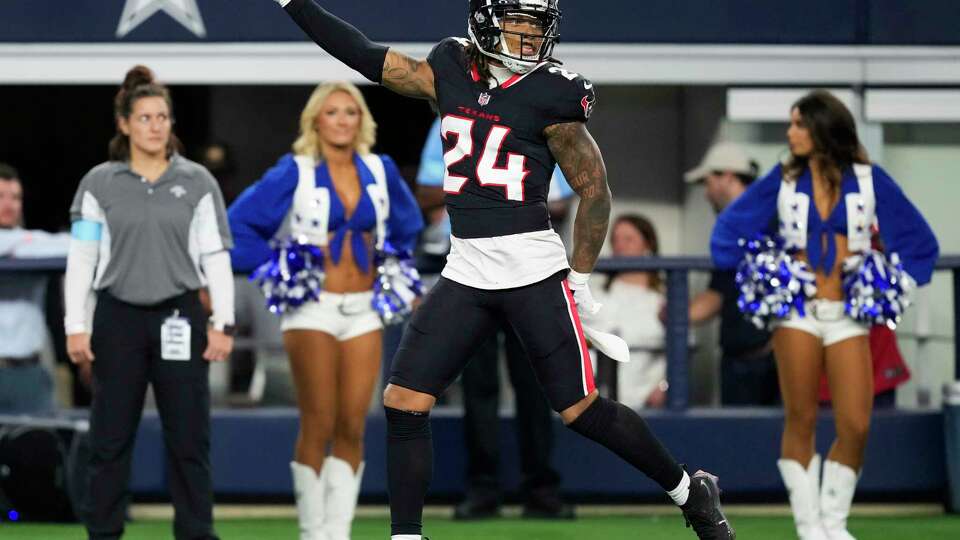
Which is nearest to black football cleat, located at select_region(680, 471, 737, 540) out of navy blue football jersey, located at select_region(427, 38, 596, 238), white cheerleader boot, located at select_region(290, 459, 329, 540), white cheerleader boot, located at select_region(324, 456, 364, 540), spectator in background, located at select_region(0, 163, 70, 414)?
navy blue football jersey, located at select_region(427, 38, 596, 238)

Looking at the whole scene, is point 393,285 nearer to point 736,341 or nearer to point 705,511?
point 705,511

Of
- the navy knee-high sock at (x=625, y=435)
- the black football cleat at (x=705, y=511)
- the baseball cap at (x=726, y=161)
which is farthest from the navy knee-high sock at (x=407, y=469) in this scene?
the baseball cap at (x=726, y=161)

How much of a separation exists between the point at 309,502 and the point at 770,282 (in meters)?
2.21

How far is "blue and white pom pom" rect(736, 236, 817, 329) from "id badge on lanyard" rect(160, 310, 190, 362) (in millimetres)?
2478

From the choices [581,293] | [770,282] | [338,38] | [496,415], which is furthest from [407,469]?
[496,415]

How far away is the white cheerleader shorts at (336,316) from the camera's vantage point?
771cm

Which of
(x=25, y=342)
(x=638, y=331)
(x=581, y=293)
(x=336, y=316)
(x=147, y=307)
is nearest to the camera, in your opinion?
(x=581, y=293)

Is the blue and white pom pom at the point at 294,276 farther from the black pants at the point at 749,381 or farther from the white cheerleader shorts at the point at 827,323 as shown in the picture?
the black pants at the point at 749,381

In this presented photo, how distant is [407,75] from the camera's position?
6.19m

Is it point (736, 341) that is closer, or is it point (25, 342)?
point (25, 342)

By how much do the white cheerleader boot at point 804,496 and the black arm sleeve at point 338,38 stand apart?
273 centimetres

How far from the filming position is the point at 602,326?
9.20 m

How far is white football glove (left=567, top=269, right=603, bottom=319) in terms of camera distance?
20.5 feet

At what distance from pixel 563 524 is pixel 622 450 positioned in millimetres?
2643
